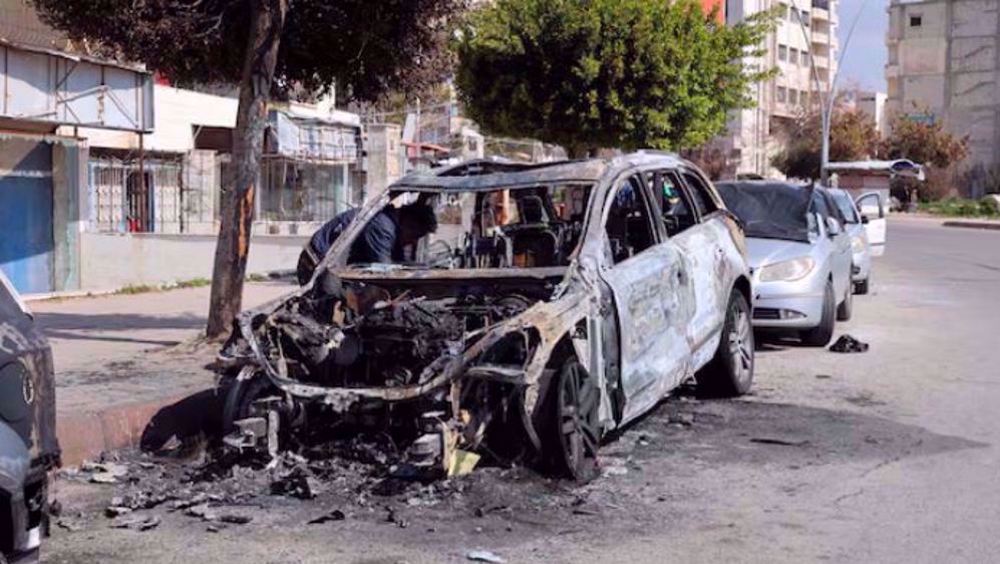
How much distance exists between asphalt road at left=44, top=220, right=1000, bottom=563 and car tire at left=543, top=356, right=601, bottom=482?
13 centimetres

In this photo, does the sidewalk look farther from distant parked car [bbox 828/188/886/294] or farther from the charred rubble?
distant parked car [bbox 828/188/886/294]

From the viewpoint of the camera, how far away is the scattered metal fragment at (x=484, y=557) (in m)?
5.55

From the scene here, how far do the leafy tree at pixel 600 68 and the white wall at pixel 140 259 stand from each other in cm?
503

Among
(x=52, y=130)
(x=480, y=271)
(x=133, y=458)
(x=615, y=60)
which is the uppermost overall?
(x=615, y=60)

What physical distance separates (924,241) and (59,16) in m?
30.2

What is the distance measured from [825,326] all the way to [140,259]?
10.3 m

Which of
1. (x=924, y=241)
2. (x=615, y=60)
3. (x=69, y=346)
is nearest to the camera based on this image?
(x=69, y=346)

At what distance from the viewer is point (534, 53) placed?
18.2m

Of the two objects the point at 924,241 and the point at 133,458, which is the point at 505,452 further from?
the point at 924,241

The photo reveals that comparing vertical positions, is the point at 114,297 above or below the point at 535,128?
below

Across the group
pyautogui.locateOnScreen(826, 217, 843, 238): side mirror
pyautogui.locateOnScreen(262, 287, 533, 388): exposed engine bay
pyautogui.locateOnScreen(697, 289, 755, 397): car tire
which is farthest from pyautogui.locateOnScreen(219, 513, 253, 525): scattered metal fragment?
pyautogui.locateOnScreen(826, 217, 843, 238): side mirror

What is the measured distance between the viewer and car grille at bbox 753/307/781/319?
12.1 metres

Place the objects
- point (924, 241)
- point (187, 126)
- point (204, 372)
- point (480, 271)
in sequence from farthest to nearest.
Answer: point (924, 241) → point (187, 126) → point (204, 372) → point (480, 271)

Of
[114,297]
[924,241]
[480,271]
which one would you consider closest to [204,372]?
[480,271]
